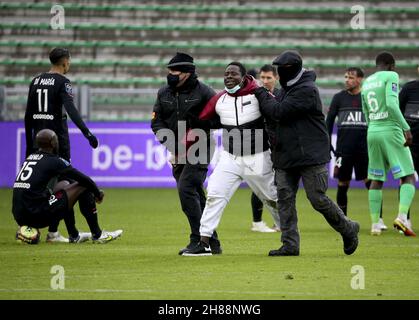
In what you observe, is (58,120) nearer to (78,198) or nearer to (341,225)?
(78,198)

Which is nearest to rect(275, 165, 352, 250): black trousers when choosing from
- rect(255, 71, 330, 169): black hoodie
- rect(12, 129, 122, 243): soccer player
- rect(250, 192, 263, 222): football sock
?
rect(255, 71, 330, 169): black hoodie

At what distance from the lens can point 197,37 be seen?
26094mm

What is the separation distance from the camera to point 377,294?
25.8 ft

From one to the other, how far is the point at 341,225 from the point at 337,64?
16.0 meters

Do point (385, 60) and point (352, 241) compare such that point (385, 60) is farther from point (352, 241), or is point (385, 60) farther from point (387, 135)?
point (352, 241)

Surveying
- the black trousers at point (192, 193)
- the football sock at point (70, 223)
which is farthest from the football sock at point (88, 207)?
the black trousers at point (192, 193)

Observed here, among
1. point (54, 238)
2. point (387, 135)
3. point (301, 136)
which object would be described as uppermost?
point (301, 136)

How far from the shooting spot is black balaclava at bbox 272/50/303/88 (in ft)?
33.1

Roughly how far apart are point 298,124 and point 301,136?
13 centimetres

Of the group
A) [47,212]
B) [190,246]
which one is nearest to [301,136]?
[190,246]

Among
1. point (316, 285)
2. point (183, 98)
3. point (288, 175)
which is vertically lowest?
point (316, 285)

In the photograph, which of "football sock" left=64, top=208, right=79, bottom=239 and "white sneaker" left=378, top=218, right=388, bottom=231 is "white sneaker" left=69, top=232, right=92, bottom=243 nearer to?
"football sock" left=64, top=208, right=79, bottom=239
